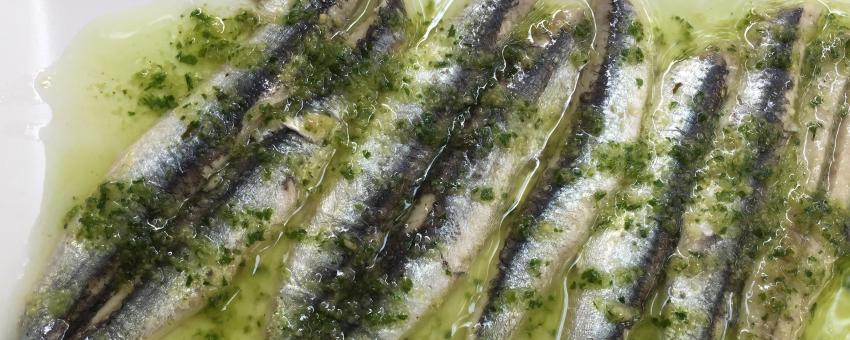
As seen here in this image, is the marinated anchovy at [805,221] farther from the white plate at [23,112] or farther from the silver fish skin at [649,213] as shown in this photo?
the white plate at [23,112]

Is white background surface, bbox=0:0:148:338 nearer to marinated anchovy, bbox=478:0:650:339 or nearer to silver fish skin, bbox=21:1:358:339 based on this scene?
silver fish skin, bbox=21:1:358:339

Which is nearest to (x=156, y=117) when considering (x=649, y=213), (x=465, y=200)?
(x=465, y=200)

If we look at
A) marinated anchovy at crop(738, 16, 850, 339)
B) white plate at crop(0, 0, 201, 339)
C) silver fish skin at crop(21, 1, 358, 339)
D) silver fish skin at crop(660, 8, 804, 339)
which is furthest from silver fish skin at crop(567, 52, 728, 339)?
white plate at crop(0, 0, 201, 339)

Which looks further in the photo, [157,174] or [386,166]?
[386,166]

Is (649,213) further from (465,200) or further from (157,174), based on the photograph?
(157,174)

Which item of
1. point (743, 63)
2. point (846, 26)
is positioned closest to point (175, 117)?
point (743, 63)

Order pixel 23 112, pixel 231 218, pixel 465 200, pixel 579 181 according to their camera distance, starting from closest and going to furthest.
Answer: pixel 231 218 < pixel 465 200 < pixel 579 181 < pixel 23 112

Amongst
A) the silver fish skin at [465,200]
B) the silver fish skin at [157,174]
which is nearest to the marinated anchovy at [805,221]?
the silver fish skin at [465,200]
